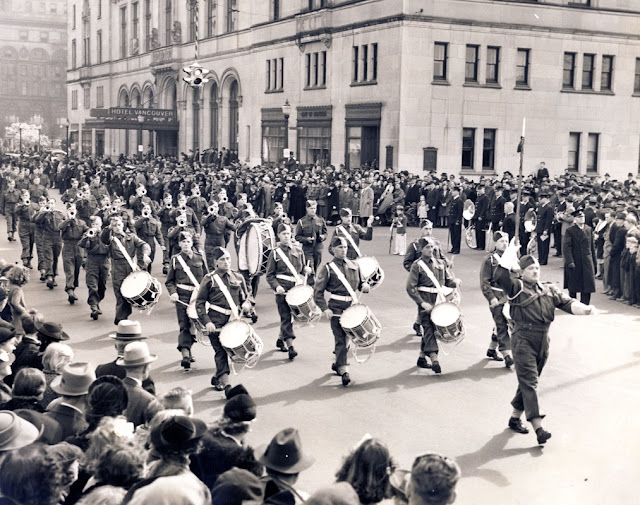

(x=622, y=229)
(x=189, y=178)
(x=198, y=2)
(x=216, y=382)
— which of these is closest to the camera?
(x=216, y=382)

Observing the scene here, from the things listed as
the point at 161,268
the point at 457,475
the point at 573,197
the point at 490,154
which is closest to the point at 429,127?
the point at 490,154

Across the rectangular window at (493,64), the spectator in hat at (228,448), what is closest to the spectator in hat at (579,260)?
the spectator in hat at (228,448)

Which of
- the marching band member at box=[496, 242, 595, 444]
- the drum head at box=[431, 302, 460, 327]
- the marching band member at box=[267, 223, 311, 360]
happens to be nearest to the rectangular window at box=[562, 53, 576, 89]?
the marching band member at box=[267, 223, 311, 360]

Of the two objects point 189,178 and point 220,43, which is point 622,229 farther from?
point 220,43

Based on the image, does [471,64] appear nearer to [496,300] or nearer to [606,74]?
[606,74]

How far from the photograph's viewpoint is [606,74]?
40875mm

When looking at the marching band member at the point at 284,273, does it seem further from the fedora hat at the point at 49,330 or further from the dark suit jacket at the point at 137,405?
the dark suit jacket at the point at 137,405

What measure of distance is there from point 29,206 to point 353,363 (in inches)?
481

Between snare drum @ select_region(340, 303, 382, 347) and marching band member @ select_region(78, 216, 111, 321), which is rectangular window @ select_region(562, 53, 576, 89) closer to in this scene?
marching band member @ select_region(78, 216, 111, 321)

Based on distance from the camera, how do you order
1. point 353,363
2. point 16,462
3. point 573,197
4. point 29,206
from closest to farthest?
point 16,462
point 353,363
point 29,206
point 573,197

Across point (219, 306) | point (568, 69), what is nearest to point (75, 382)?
point (219, 306)

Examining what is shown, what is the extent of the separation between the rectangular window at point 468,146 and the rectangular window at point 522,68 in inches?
124

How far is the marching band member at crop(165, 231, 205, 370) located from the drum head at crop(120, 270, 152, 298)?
116cm

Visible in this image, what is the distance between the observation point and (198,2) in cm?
5800
